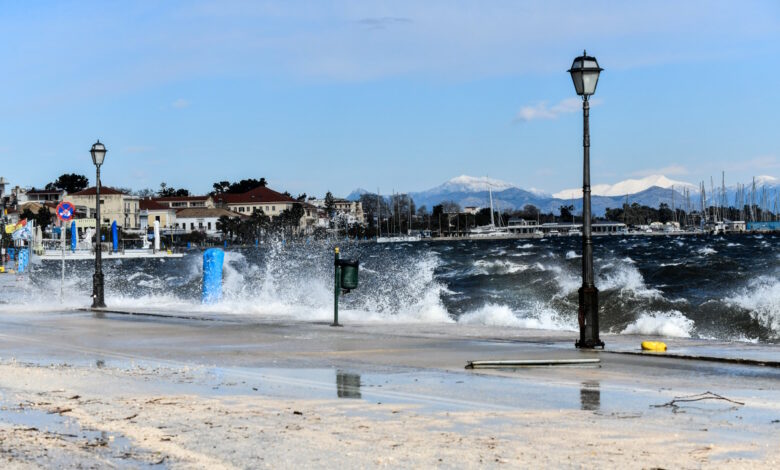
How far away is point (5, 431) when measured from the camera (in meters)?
9.14

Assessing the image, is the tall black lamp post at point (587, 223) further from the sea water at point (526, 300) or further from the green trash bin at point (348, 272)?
the green trash bin at point (348, 272)

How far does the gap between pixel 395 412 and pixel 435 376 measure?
2.80m

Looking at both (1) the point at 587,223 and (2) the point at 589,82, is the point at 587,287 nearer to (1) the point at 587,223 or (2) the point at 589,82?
(1) the point at 587,223

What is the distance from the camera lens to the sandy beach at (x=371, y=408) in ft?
26.5

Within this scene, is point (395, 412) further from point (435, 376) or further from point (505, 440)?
point (435, 376)

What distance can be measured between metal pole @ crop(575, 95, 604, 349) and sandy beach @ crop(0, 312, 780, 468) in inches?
25.1

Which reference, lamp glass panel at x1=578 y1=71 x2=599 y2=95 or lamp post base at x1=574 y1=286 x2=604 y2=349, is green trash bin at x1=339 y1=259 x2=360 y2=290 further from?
lamp glass panel at x1=578 y1=71 x2=599 y2=95

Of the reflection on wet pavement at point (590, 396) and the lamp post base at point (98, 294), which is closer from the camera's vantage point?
the reflection on wet pavement at point (590, 396)

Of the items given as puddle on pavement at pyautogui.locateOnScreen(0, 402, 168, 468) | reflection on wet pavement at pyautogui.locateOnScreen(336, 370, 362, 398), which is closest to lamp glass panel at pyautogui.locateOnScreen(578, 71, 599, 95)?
reflection on wet pavement at pyautogui.locateOnScreen(336, 370, 362, 398)

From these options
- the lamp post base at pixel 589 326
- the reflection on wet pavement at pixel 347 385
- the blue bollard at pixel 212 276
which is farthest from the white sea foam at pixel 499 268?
the reflection on wet pavement at pixel 347 385

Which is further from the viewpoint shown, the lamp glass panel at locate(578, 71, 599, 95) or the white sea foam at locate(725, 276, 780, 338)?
the white sea foam at locate(725, 276, 780, 338)

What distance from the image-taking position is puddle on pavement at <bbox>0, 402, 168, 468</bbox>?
26.1ft

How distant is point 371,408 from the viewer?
34.1 ft

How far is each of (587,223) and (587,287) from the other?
3.31 ft
